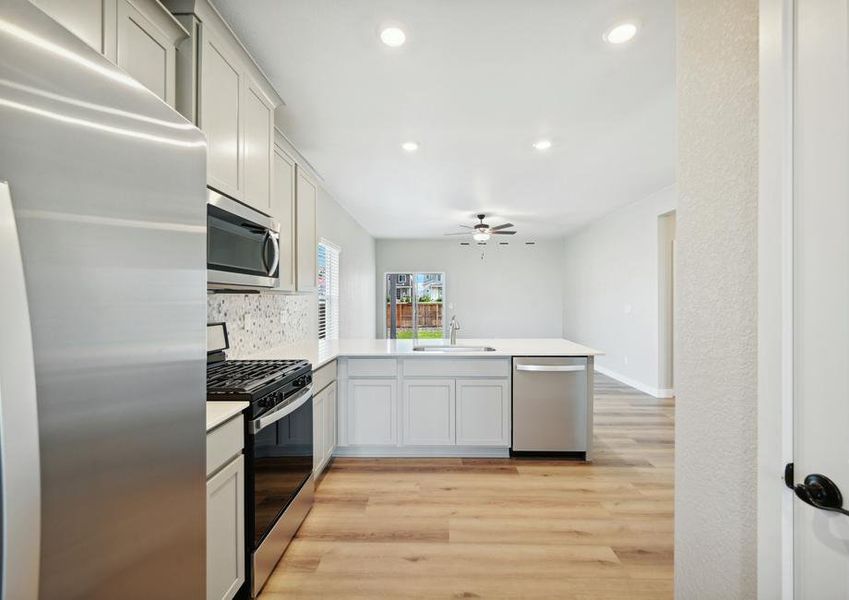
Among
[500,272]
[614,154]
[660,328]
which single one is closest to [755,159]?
[614,154]

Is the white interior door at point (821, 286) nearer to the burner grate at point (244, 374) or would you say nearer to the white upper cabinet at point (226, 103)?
the burner grate at point (244, 374)

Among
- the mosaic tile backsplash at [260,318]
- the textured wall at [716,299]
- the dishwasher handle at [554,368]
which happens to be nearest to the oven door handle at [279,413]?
the mosaic tile backsplash at [260,318]

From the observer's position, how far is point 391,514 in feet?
8.20

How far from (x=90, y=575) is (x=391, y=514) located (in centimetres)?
209

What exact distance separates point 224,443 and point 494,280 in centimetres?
832

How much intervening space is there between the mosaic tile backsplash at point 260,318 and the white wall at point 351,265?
1052mm

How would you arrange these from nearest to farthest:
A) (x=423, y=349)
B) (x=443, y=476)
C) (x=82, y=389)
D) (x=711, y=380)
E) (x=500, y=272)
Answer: (x=82, y=389)
(x=711, y=380)
(x=443, y=476)
(x=423, y=349)
(x=500, y=272)

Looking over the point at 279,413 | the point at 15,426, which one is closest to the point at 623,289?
the point at 279,413

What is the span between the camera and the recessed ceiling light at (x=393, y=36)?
2.03 m

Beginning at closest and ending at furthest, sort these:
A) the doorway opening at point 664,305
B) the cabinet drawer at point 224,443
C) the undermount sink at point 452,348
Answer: the cabinet drawer at point 224,443, the undermount sink at point 452,348, the doorway opening at point 664,305

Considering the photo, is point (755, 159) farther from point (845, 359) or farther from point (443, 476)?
point (443, 476)

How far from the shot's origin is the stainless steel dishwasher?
3.29 metres

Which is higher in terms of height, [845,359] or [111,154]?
[111,154]

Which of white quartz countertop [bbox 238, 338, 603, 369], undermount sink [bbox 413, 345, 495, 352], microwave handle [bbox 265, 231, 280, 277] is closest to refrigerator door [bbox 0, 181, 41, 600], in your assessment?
microwave handle [bbox 265, 231, 280, 277]
